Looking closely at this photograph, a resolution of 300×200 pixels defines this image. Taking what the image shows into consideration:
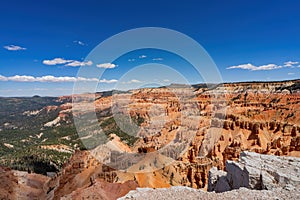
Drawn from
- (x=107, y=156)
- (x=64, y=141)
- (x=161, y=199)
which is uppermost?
(x=161, y=199)

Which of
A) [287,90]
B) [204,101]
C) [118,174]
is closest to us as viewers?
[118,174]

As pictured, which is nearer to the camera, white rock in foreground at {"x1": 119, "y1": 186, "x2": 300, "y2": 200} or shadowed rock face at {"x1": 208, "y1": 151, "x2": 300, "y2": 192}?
white rock in foreground at {"x1": 119, "y1": 186, "x2": 300, "y2": 200}

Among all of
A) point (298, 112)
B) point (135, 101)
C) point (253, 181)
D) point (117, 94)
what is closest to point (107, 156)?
point (253, 181)

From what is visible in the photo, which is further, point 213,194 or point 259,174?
point 259,174

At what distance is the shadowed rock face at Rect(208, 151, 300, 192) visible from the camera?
12.5 m

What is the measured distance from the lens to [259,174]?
13.4 metres

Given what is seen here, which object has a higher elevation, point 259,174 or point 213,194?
point 259,174

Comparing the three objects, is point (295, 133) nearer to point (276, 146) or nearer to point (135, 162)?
point (276, 146)

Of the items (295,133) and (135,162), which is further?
(295,133)

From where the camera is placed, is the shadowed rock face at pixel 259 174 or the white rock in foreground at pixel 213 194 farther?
the shadowed rock face at pixel 259 174

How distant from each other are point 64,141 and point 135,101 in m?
31.6

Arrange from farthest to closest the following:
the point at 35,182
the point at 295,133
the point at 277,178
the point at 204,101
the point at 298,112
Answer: the point at 204,101 → the point at 298,112 → the point at 35,182 → the point at 295,133 → the point at 277,178

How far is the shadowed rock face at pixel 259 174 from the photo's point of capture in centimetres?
1252

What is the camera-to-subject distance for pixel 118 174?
25469mm
